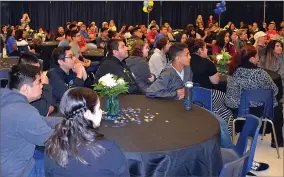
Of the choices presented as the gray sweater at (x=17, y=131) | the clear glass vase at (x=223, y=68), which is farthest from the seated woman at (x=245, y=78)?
the gray sweater at (x=17, y=131)

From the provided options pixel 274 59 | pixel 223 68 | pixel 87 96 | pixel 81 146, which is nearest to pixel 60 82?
pixel 87 96

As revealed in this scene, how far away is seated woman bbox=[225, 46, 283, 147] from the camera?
471 centimetres

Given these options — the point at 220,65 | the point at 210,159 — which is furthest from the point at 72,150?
the point at 220,65

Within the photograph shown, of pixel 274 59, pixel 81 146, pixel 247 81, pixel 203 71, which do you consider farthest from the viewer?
pixel 274 59

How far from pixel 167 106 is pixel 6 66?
3403 mm

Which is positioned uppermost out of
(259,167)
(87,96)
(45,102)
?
(87,96)

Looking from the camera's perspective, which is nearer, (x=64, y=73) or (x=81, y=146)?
(x=81, y=146)

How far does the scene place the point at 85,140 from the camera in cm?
205

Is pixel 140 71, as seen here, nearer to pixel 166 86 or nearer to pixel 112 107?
pixel 166 86

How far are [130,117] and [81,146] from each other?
140 cm

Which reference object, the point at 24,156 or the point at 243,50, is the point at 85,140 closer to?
the point at 24,156

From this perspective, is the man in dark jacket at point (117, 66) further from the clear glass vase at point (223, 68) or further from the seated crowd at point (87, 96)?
the clear glass vase at point (223, 68)

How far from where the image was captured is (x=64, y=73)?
4.52 metres

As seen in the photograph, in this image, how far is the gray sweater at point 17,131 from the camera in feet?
8.19
